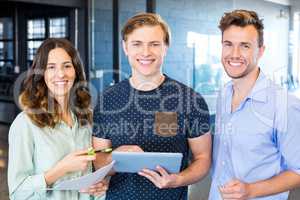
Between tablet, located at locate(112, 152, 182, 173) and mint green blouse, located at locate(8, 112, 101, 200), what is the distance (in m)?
0.29

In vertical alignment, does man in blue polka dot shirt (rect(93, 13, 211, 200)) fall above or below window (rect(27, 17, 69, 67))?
below

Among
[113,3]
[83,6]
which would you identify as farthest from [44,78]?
[83,6]

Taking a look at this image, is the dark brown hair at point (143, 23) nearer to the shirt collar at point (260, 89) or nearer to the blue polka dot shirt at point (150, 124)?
the blue polka dot shirt at point (150, 124)

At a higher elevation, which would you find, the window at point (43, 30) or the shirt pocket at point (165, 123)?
the window at point (43, 30)

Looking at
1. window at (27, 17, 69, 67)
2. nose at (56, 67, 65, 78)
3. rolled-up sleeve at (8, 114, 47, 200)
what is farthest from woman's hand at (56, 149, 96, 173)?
window at (27, 17, 69, 67)

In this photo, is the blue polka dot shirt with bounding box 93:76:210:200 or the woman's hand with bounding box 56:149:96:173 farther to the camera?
the blue polka dot shirt with bounding box 93:76:210:200

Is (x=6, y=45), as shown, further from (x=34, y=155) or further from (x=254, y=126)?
(x=254, y=126)

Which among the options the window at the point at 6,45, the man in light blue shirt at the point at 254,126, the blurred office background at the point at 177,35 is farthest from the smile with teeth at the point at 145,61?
the window at the point at 6,45

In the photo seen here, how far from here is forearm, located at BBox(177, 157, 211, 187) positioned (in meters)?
1.57

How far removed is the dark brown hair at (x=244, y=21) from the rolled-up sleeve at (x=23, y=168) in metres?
0.95

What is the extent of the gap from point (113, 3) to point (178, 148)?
3.81 metres

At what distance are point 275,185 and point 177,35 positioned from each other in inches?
121

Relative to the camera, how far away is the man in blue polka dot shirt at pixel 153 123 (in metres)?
1.62

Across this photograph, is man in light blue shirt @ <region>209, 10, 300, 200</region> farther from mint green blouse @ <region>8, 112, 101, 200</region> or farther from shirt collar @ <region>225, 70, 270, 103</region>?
mint green blouse @ <region>8, 112, 101, 200</region>
